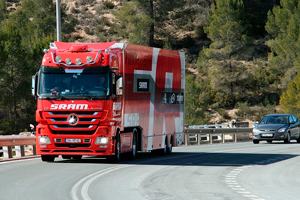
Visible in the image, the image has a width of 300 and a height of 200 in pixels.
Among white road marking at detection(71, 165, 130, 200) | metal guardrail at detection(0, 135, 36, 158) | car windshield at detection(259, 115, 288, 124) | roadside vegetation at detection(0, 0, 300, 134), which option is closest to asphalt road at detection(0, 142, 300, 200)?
white road marking at detection(71, 165, 130, 200)

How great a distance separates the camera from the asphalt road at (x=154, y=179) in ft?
35.1

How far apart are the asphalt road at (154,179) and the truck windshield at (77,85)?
203cm

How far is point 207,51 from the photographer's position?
68000mm

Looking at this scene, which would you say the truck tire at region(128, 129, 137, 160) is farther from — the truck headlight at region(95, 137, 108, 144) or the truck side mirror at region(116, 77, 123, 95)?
the truck side mirror at region(116, 77, 123, 95)

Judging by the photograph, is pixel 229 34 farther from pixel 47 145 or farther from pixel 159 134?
pixel 47 145

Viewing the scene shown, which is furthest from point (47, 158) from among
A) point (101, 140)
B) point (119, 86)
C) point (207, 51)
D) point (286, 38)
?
point (207, 51)

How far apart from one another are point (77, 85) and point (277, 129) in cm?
1610

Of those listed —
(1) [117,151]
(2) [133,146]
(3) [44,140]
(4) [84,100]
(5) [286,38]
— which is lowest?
(1) [117,151]

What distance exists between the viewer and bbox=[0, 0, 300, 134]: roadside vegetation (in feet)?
184

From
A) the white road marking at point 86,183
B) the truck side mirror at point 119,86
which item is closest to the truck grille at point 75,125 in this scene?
the truck side mirror at point 119,86

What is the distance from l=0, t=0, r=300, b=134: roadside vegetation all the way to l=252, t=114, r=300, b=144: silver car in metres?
24.4

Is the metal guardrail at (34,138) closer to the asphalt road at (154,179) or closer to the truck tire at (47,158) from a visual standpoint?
the truck tire at (47,158)

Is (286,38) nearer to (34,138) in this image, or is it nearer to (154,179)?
(34,138)

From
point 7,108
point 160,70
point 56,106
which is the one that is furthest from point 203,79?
point 56,106
